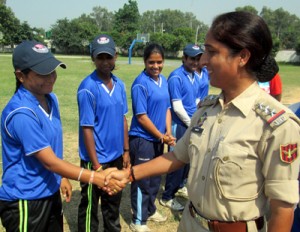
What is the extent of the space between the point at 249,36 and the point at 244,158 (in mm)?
644

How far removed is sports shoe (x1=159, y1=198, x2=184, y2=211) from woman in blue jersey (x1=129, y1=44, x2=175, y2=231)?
58cm

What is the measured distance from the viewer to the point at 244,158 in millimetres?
1719

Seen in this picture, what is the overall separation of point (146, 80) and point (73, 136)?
4.03 meters

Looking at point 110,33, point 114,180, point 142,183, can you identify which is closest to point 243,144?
point 114,180

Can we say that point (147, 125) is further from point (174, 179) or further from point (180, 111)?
point (174, 179)

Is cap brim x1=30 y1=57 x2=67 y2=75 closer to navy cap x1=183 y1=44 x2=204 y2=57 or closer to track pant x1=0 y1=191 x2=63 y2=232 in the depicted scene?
track pant x1=0 y1=191 x2=63 y2=232

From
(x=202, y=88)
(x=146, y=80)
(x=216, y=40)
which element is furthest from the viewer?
(x=202, y=88)

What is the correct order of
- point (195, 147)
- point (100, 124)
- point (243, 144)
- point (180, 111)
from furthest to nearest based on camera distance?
point (180, 111) → point (100, 124) → point (195, 147) → point (243, 144)

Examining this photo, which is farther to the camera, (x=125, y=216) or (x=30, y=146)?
(x=125, y=216)

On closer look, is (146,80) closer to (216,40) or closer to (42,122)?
(42,122)

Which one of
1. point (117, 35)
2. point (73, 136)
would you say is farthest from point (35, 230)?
point (117, 35)

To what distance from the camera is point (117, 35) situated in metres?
57.2

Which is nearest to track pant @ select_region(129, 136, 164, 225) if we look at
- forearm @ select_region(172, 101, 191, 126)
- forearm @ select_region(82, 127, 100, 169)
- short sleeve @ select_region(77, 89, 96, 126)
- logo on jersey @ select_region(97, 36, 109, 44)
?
forearm @ select_region(172, 101, 191, 126)

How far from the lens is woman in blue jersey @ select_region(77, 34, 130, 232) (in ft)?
10.5
